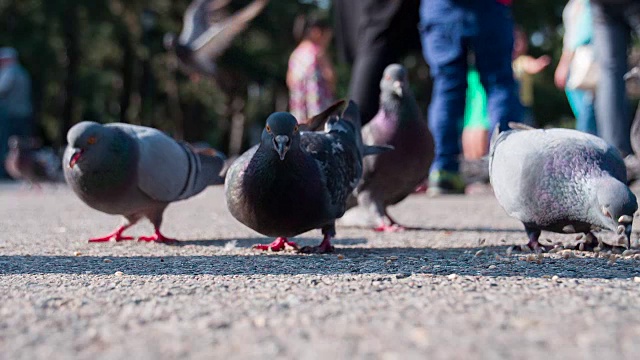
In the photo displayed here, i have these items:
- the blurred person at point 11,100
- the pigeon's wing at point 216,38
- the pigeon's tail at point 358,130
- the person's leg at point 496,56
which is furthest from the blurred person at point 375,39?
the blurred person at point 11,100

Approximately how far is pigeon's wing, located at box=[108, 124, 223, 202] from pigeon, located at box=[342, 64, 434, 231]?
984 mm

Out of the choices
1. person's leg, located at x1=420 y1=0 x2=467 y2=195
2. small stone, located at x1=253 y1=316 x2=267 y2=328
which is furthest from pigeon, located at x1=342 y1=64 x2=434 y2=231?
small stone, located at x1=253 y1=316 x2=267 y2=328

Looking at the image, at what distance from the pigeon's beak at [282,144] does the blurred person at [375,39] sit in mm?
2907

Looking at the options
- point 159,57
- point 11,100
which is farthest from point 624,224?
point 159,57

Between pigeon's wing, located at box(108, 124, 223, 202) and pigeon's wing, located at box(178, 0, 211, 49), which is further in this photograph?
pigeon's wing, located at box(178, 0, 211, 49)

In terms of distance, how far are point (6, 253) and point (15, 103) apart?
462 inches

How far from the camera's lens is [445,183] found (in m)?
6.84

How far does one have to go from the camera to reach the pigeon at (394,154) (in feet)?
16.0

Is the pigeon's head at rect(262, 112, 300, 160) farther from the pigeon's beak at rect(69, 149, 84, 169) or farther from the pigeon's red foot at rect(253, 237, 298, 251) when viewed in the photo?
the pigeon's beak at rect(69, 149, 84, 169)

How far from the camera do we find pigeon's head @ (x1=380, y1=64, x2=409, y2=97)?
16.0ft

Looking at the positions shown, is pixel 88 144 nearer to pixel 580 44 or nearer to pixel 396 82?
pixel 396 82

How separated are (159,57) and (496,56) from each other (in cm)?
1800

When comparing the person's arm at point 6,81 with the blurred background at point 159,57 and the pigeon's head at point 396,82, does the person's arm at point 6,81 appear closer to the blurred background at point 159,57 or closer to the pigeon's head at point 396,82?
the blurred background at point 159,57

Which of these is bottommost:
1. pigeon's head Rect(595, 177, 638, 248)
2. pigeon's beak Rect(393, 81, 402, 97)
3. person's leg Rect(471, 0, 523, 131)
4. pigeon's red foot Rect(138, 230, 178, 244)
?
pigeon's red foot Rect(138, 230, 178, 244)
